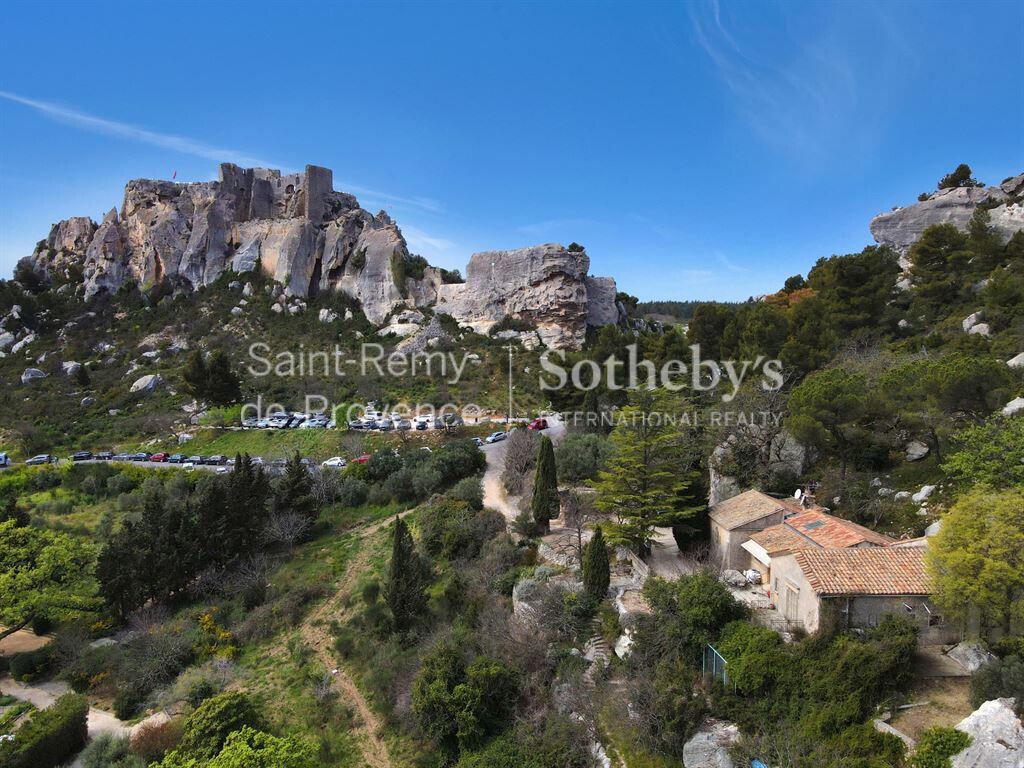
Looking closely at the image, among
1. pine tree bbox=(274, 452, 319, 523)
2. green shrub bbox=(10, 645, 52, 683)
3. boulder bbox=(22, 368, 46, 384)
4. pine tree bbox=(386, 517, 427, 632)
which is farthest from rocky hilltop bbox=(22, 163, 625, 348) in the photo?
green shrub bbox=(10, 645, 52, 683)

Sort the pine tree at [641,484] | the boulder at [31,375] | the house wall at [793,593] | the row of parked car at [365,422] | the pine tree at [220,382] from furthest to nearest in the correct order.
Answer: the boulder at [31,375]
the pine tree at [220,382]
the row of parked car at [365,422]
the pine tree at [641,484]
the house wall at [793,593]

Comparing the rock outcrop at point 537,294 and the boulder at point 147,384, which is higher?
the rock outcrop at point 537,294

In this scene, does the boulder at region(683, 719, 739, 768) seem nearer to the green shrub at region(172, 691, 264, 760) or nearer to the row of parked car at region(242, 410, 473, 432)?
the green shrub at region(172, 691, 264, 760)

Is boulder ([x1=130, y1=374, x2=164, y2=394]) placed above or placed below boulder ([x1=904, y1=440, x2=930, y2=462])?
above

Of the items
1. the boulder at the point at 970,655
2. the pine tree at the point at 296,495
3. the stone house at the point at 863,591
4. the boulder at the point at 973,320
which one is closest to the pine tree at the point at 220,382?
the pine tree at the point at 296,495

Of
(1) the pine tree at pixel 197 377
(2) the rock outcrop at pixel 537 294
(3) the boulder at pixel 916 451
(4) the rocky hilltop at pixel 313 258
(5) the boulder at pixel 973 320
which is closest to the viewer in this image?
(3) the boulder at pixel 916 451

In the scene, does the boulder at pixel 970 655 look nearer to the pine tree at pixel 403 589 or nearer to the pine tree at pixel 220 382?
the pine tree at pixel 403 589

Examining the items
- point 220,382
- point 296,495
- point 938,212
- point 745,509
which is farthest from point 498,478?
point 938,212
